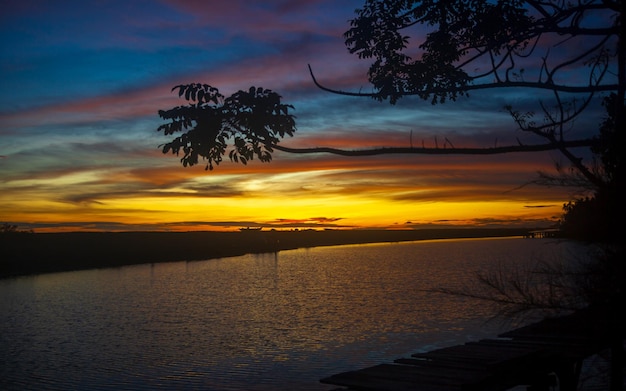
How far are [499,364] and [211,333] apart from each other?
26580mm

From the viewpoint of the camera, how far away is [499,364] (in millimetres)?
9945

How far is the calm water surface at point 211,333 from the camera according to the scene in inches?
939

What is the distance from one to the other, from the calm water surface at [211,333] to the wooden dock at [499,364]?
6.94 ft

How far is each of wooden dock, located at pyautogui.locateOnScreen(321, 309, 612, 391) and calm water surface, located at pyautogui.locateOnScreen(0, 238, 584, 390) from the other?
2116 mm

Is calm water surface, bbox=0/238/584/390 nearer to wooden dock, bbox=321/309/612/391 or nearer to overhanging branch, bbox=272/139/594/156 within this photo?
wooden dock, bbox=321/309/612/391

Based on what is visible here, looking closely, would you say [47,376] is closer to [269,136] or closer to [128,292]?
[269,136]

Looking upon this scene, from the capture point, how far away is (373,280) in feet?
241

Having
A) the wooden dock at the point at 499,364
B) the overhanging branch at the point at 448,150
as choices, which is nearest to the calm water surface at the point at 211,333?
the wooden dock at the point at 499,364

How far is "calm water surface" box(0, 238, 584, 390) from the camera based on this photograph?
2384cm

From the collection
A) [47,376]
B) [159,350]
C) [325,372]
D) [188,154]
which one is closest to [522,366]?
[188,154]

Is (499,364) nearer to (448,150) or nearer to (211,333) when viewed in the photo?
(448,150)

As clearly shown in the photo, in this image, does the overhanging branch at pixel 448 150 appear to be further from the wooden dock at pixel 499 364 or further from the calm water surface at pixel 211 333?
the calm water surface at pixel 211 333

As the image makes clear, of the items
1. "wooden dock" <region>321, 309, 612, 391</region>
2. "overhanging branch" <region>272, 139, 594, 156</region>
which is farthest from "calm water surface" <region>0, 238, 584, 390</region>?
"overhanging branch" <region>272, 139, 594, 156</region>

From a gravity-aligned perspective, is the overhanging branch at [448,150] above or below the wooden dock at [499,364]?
above
